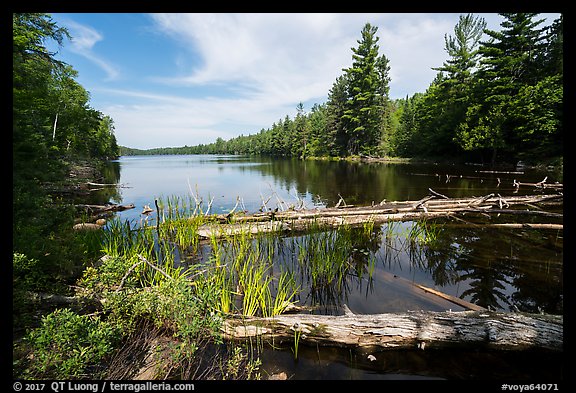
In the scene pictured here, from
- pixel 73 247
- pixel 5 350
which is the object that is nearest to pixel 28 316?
pixel 5 350

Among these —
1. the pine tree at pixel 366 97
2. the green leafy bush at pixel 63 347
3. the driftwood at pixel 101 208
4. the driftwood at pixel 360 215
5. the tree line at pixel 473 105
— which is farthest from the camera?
the pine tree at pixel 366 97

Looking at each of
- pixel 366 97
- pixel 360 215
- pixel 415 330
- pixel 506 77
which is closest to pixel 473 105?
pixel 506 77

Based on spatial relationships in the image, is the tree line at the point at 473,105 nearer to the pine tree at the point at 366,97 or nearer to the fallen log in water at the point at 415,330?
the pine tree at the point at 366,97

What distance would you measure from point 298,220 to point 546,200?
14.3 m

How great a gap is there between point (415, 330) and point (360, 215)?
7278mm

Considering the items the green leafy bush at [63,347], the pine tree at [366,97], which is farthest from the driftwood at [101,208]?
the pine tree at [366,97]

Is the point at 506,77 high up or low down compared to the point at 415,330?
up

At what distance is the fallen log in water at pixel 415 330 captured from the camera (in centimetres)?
350

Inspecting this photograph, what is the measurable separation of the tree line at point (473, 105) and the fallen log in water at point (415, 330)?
3544cm

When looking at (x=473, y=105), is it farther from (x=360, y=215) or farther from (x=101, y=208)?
(x=101, y=208)

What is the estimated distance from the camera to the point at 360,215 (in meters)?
10.7

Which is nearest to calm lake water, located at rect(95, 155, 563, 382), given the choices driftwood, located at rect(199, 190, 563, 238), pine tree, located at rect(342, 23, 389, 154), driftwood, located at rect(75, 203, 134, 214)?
driftwood, located at rect(199, 190, 563, 238)

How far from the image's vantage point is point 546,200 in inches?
522

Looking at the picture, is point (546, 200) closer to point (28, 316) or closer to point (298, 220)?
point (298, 220)
